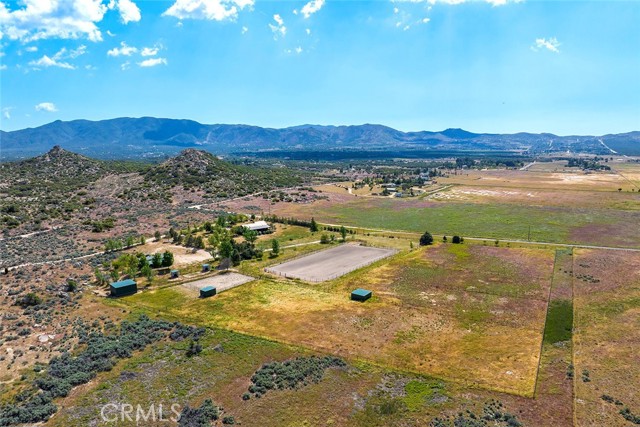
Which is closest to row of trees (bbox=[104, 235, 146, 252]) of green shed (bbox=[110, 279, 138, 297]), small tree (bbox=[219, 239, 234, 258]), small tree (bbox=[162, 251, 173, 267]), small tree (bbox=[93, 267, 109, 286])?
small tree (bbox=[162, 251, 173, 267])

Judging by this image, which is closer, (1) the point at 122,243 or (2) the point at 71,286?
(2) the point at 71,286

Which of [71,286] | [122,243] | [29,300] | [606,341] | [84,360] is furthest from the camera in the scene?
[122,243]

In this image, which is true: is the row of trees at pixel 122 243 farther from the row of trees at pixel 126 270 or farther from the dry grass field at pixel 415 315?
the dry grass field at pixel 415 315

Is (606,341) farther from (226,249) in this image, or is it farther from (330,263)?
(226,249)

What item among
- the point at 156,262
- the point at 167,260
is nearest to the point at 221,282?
the point at 167,260

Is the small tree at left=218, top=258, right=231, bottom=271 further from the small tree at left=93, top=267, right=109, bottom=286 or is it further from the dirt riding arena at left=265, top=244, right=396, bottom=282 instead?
the small tree at left=93, top=267, right=109, bottom=286

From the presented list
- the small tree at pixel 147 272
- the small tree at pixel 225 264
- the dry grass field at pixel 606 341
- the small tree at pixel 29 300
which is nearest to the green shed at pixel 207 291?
the small tree at pixel 147 272

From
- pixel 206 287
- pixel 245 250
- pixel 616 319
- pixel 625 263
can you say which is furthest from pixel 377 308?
pixel 625 263
